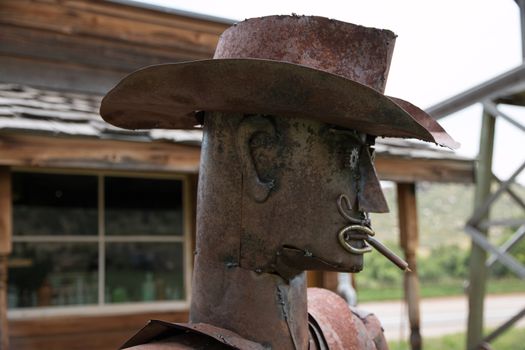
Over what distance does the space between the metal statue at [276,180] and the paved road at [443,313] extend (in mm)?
8384

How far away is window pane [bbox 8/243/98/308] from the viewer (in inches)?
170

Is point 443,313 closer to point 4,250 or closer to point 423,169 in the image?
point 423,169

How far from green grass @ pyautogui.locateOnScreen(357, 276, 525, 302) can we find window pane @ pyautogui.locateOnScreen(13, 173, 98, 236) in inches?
422

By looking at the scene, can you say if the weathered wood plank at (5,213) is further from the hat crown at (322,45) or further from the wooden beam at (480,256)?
the wooden beam at (480,256)

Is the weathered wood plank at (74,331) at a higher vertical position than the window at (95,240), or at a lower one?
lower

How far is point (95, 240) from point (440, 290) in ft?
45.8

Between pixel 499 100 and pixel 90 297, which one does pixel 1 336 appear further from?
pixel 499 100

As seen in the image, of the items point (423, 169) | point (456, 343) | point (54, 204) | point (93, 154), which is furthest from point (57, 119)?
point (456, 343)

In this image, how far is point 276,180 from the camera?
4.45ft

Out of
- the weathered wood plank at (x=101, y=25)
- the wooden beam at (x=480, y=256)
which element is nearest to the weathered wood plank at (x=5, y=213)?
the weathered wood plank at (x=101, y=25)

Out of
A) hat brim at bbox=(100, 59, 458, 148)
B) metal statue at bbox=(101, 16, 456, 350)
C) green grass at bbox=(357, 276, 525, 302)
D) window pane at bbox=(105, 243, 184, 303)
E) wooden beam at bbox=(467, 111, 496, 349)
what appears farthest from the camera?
green grass at bbox=(357, 276, 525, 302)

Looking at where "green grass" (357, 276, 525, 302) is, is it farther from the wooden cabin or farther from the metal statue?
the metal statue

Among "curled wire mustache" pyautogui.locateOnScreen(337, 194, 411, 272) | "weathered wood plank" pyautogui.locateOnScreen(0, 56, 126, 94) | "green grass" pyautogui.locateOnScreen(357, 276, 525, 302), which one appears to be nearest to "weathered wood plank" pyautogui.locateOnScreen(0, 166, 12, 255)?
"weathered wood plank" pyautogui.locateOnScreen(0, 56, 126, 94)

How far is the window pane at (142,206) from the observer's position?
467 centimetres
